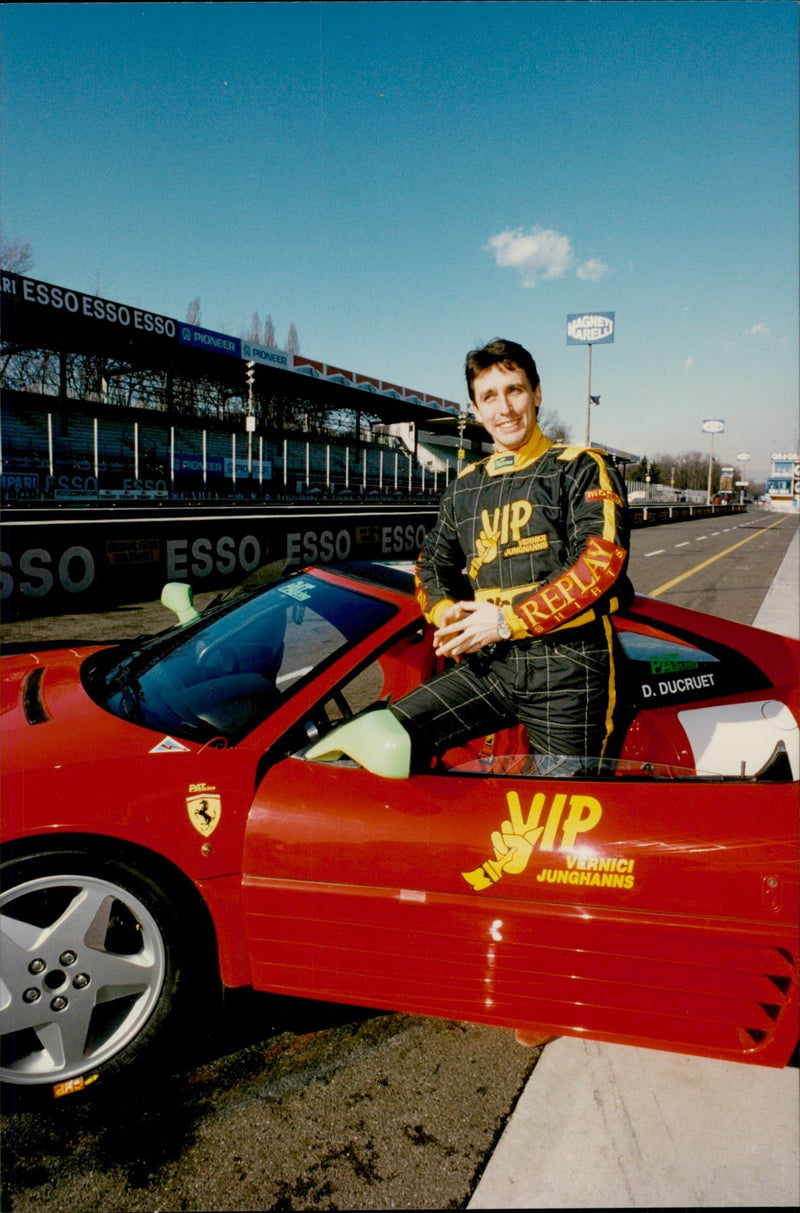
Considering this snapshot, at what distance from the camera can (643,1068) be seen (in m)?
1.88

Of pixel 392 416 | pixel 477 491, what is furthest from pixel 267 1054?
pixel 392 416

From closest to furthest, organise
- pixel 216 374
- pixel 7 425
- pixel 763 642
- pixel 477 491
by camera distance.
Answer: pixel 477 491
pixel 763 642
pixel 7 425
pixel 216 374

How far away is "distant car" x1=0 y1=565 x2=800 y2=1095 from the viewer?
1633mm

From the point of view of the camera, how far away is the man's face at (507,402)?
206cm

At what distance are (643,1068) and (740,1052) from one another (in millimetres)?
316

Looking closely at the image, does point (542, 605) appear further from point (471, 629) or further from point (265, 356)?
point (265, 356)

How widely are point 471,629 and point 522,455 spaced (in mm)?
551

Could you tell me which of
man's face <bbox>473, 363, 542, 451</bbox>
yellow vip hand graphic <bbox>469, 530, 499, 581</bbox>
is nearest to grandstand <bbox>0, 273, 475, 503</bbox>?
man's face <bbox>473, 363, 542, 451</bbox>

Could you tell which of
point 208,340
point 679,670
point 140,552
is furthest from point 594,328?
point 679,670

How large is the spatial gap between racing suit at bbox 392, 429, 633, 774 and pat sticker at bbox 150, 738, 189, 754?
0.59 meters

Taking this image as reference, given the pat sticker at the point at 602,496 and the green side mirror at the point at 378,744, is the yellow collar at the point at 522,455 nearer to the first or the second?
the pat sticker at the point at 602,496

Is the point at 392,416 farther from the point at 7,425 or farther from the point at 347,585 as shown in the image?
the point at 347,585

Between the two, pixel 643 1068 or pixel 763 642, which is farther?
pixel 763 642

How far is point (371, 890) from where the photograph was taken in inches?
67.1
